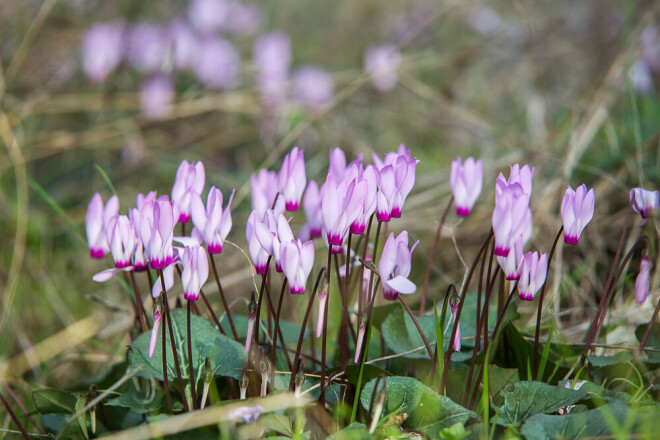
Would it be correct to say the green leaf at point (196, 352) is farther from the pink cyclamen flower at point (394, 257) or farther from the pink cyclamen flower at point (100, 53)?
the pink cyclamen flower at point (100, 53)

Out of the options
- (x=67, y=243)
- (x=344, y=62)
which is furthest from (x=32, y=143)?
(x=344, y=62)

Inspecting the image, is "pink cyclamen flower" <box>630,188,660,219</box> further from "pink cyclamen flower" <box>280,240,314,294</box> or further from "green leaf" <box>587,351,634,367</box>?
"pink cyclamen flower" <box>280,240,314,294</box>

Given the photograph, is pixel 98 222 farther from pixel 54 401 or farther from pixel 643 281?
pixel 643 281


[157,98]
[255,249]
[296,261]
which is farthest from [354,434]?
[157,98]

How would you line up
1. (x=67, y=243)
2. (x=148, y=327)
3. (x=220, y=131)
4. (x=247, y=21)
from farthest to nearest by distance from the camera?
1. (x=247, y=21)
2. (x=220, y=131)
3. (x=67, y=243)
4. (x=148, y=327)

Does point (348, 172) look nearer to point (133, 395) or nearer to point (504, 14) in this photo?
point (133, 395)
